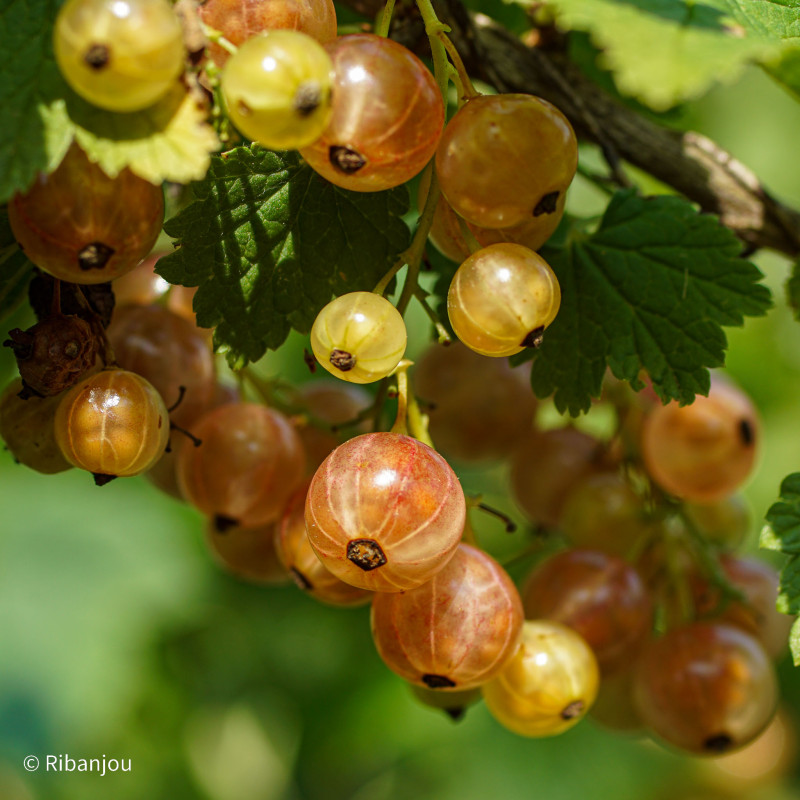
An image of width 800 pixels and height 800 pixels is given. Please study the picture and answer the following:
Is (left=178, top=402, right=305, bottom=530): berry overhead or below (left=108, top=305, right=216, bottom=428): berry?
below

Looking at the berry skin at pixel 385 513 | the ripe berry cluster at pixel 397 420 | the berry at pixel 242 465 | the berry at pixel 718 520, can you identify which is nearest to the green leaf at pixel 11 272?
the ripe berry cluster at pixel 397 420

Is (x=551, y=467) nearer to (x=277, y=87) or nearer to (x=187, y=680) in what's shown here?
(x=277, y=87)

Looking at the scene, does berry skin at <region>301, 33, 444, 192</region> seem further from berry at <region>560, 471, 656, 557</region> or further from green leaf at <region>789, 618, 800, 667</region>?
berry at <region>560, 471, 656, 557</region>

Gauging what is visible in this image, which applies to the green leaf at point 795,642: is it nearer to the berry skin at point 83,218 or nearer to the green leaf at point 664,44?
the green leaf at point 664,44

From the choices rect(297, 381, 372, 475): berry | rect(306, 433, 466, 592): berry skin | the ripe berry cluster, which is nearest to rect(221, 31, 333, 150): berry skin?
the ripe berry cluster

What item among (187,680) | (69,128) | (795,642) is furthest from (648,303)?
(187,680)

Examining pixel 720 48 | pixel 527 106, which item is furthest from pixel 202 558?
pixel 720 48
